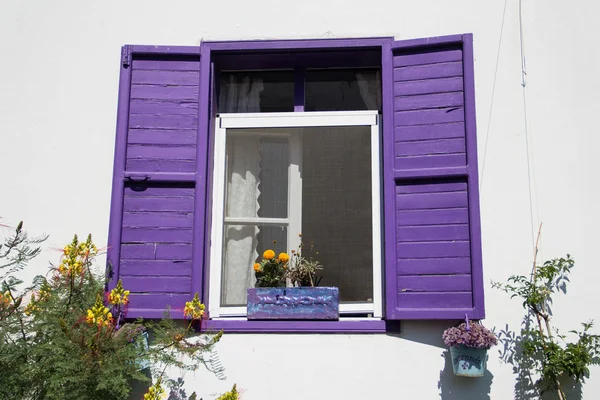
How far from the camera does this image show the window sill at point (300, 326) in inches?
129

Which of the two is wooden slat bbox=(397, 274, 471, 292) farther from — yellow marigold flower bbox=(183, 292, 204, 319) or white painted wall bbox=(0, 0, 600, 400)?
yellow marigold flower bbox=(183, 292, 204, 319)

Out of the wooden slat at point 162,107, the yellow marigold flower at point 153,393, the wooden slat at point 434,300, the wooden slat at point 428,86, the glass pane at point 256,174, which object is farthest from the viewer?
the glass pane at point 256,174

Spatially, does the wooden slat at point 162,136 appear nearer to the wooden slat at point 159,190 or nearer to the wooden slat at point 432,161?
the wooden slat at point 159,190

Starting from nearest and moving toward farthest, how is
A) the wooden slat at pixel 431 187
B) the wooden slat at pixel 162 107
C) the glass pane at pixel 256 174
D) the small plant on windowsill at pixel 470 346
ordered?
the small plant on windowsill at pixel 470 346 → the wooden slat at pixel 431 187 → the wooden slat at pixel 162 107 → the glass pane at pixel 256 174

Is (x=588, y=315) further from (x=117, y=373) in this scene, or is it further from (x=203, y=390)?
(x=117, y=373)

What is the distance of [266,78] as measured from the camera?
12.8 ft

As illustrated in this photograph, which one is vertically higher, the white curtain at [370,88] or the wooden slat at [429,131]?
the white curtain at [370,88]

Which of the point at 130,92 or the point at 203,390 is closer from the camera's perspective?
the point at 203,390

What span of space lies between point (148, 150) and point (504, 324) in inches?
76.5

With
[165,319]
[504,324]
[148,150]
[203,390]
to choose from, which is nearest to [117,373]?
[165,319]

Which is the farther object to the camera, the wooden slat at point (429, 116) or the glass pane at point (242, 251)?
the glass pane at point (242, 251)

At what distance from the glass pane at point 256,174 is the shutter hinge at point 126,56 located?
2.10ft

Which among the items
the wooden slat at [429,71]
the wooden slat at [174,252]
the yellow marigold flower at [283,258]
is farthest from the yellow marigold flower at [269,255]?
the wooden slat at [429,71]

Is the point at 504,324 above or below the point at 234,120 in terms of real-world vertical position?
below
